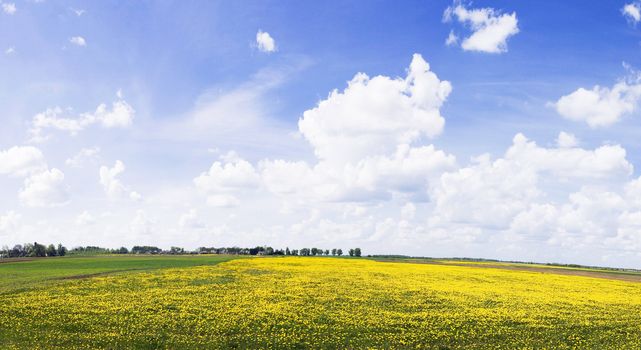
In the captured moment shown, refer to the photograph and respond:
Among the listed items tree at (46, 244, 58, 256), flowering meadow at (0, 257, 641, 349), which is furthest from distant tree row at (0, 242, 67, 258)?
flowering meadow at (0, 257, 641, 349)

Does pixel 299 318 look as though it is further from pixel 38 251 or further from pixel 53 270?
pixel 38 251

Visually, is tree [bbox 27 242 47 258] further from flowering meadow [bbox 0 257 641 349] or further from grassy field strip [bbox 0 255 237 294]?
flowering meadow [bbox 0 257 641 349]

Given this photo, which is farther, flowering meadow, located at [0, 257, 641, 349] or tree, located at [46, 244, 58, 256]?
tree, located at [46, 244, 58, 256]

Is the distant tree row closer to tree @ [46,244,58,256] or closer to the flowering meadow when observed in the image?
tree @ [46,244,58,256]

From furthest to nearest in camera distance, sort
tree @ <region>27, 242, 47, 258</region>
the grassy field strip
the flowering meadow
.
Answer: tree @ <region>27, 242, 47, 258</region>, the grassy field strip, the flowering meadow

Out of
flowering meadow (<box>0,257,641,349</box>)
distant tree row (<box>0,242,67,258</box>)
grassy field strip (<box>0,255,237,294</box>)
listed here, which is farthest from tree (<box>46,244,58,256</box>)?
flowering meadow (<box>0,257,641,349</box>)

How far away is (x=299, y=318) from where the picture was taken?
97.3 feet

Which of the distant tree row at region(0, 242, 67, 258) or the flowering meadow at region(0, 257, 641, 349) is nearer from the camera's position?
the flowering meadow at region(0, 257, 641, 349)

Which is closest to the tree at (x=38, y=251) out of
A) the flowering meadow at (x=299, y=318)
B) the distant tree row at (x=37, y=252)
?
the distant tree row at (x=37, y=252)

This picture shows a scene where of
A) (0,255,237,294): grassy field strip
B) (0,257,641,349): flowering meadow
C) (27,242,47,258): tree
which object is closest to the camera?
(0,257,641,349): flowering meadow

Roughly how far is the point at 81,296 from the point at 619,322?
43.6 m

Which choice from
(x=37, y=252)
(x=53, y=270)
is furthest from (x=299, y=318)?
(x=37, y=252)

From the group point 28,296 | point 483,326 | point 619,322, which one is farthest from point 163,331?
point 619,322

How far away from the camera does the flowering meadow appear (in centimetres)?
2470
